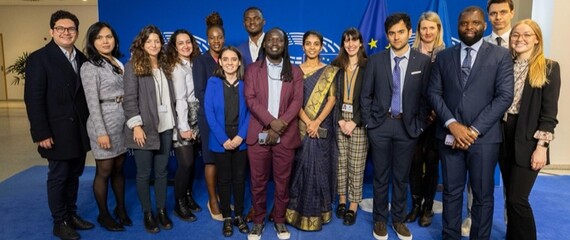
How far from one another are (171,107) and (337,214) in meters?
1.58

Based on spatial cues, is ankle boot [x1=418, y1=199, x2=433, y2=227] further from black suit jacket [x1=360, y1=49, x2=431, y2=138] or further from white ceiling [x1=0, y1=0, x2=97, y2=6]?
white ceiling [x1=0, y1=0, x2=97, y2=6]

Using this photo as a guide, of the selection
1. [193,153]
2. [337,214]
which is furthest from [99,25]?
[337,214]

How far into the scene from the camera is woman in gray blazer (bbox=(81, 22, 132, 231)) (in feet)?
8.95

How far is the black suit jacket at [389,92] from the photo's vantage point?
2.69 m

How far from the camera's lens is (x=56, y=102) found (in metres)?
2.72

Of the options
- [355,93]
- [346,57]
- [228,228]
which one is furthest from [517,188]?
[228,228]

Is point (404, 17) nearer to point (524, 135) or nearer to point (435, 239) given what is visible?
point (524, 135)

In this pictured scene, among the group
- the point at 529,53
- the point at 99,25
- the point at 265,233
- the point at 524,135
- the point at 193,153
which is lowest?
the point at 265,233

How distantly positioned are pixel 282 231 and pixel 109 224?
1.31 meters

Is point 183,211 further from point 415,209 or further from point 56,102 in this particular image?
point 415,209

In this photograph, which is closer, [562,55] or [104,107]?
[104,107]

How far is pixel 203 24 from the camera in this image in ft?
14.0

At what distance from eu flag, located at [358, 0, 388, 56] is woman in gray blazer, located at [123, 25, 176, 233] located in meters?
1.87

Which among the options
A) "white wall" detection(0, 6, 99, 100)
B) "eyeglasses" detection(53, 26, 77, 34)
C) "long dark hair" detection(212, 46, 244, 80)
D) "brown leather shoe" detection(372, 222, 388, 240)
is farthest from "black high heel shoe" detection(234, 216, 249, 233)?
"white wall" detection(0, 6, 99, 100)
